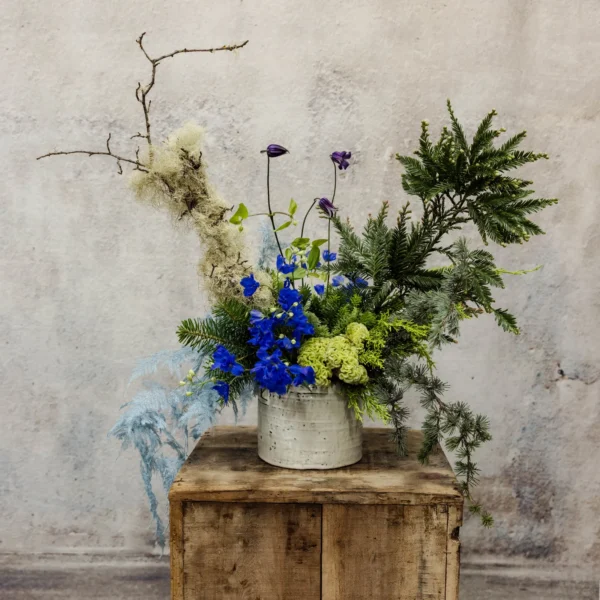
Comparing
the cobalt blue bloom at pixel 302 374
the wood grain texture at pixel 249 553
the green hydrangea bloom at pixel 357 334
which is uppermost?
the green hydrangea bloom at pixel 357 334

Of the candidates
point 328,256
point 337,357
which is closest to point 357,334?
point 337,357

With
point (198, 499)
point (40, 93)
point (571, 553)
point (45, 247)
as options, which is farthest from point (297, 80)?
point (571, 553)

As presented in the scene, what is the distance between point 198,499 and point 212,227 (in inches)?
17.9

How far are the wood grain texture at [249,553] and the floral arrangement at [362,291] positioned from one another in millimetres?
194

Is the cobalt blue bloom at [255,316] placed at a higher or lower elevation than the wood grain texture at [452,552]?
higher

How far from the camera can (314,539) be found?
122 cm

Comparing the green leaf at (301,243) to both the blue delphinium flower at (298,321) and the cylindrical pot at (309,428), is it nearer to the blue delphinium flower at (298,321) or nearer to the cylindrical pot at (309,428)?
the blue delphinium flower at (298,321)

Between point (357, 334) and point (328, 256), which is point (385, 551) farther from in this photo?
point (328, 256)

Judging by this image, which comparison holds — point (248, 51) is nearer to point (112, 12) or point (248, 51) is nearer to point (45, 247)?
point (112, 12)

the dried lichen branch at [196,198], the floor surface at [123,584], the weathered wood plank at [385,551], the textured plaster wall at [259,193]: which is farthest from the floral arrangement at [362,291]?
the floor surface at [123,584]

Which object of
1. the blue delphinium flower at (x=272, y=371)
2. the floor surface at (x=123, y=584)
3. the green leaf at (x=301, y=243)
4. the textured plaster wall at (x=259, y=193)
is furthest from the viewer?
the floor surface at (x=123, y=584)

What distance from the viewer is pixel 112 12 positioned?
2.04m

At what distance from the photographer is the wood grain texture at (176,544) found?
1.22 m

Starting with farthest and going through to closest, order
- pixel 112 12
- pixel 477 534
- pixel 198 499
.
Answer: pixel 477 534
pixel 112 12
pixel 198 499
